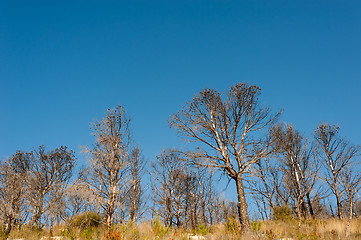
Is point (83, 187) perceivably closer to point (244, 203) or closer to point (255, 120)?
point (244, 203)

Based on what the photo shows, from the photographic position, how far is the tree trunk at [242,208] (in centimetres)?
921

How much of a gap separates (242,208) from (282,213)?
7560 millimetres

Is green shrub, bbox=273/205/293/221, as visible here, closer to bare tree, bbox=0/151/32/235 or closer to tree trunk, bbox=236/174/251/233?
tree trunk, bbox=236/174/251/233

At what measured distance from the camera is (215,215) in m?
31.0

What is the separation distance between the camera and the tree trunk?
9.21 meters

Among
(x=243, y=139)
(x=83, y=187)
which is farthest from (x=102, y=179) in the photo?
(x=243, y=139)

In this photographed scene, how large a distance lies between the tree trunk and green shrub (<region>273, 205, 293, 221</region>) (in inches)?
272

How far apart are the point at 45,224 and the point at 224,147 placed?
36.1ft

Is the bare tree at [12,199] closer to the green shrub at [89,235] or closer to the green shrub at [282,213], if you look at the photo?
the green shrub at [89,235]

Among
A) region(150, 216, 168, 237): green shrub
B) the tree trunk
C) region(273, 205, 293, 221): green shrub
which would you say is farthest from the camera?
region(273, 205, 293, 221): green shrub

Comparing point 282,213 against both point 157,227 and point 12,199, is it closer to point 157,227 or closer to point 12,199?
point 157,227

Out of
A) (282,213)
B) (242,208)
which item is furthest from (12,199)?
(282,213)

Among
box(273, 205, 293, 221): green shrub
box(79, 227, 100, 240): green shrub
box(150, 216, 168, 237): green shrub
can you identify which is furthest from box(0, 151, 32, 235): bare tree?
box(273, 205, 293, 221): green shrub

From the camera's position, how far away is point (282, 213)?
51.5 ft
